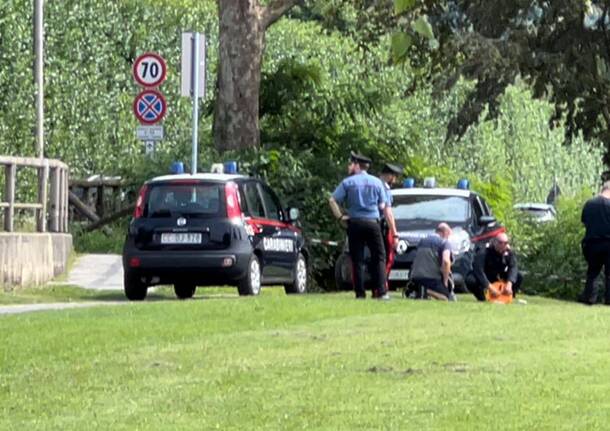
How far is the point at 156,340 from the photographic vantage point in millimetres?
15562

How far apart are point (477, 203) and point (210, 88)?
27679 millimetres

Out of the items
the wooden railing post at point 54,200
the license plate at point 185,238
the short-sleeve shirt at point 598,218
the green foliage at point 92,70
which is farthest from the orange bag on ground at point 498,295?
the green foliage at point 92,70

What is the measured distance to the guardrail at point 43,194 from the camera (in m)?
26.2

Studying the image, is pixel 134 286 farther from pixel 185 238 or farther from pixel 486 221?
pixel 486 221

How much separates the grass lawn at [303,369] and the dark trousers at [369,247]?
2727mm

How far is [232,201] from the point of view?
2402 cm

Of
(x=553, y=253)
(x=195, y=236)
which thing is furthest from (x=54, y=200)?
(x=553, y=253)

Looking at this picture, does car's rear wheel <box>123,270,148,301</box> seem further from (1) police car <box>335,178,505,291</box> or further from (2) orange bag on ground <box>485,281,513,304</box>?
(2) orange bag on ground <box>485,281,513,304</box>

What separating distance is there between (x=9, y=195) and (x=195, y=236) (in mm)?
3463

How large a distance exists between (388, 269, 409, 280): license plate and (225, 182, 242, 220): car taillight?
3.29m

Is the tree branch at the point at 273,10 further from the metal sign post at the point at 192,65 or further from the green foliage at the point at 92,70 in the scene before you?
the green foliage at the point at 92,70

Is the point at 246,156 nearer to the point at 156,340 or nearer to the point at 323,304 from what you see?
the point at 323,304

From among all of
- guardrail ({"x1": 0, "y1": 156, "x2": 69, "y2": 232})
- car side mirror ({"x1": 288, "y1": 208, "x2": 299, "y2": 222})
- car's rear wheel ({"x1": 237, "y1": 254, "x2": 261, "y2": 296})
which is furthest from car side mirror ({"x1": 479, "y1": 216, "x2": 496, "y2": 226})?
guardrail ({"x1": 0, "y1": 156, "x2": 69, "y2": 232})

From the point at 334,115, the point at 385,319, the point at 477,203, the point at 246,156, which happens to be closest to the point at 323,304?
the point at 385,319
